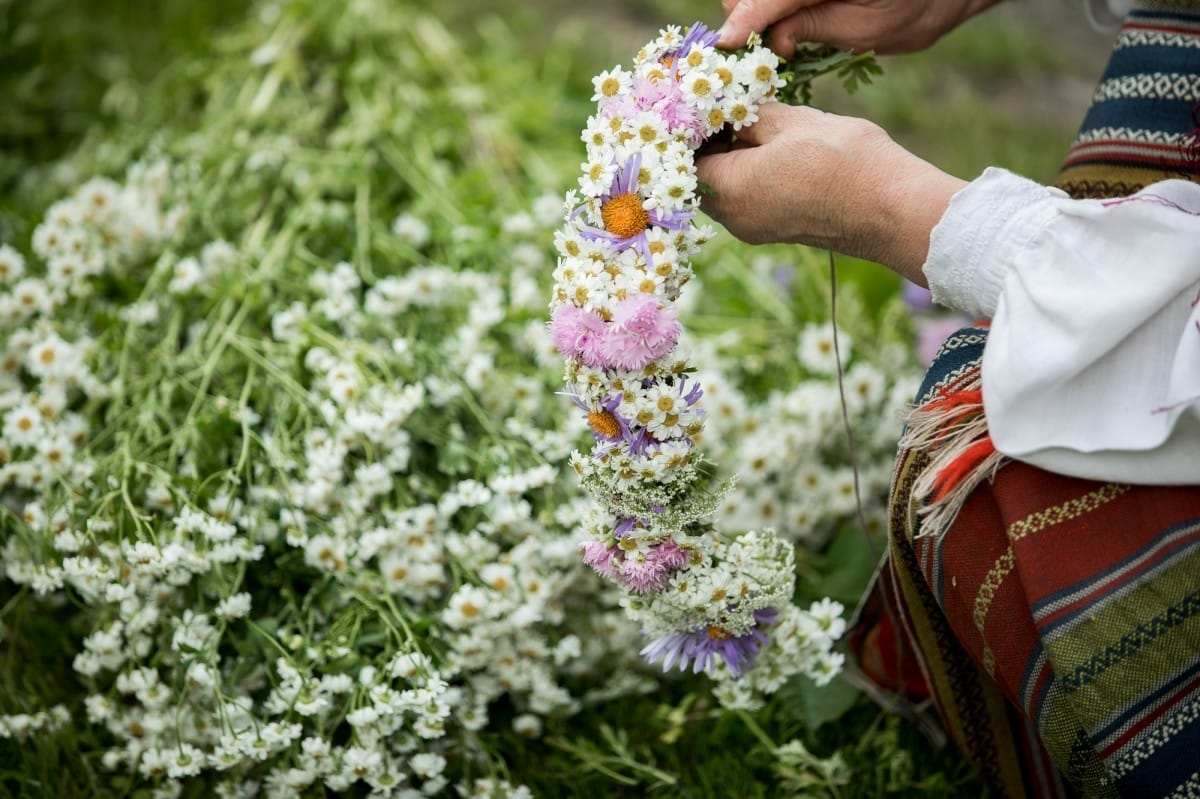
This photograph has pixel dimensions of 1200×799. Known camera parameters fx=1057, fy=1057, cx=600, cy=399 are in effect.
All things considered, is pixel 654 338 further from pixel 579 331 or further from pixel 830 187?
pixel 830 187

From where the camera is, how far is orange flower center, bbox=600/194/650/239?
3.36 feet

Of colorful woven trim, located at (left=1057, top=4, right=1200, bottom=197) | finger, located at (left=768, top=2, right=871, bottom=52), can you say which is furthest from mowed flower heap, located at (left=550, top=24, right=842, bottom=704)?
colorful woven trim, located at (left=1057, top=4, right=1200, bottom=197)

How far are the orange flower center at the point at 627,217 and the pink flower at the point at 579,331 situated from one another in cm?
9

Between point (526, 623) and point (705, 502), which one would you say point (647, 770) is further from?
point (705, 502)

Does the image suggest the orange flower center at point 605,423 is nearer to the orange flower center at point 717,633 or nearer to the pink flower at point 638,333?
the pink flower at point 638,333

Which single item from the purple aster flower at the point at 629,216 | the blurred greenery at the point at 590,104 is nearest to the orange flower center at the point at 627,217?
the purple aster flower at the point at 629,216

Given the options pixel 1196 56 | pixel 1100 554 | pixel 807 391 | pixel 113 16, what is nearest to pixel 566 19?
→ pixel 113 16

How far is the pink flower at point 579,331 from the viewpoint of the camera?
39.4 inches

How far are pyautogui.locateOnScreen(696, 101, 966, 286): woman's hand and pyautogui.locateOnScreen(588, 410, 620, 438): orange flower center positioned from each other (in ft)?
0.80

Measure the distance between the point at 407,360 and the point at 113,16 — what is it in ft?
6.32

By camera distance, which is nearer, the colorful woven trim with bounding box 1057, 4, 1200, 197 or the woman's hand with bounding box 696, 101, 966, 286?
the woman's hand with bounding box 696, 101, 966, 286

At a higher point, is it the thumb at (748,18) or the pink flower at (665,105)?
the thumb at (748,18)

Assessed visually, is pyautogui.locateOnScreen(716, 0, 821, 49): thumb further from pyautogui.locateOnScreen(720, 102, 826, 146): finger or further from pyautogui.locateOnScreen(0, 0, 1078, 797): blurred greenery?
pyautogui.locateOnScreen(0, 0, 1078, 797): blurred greenery

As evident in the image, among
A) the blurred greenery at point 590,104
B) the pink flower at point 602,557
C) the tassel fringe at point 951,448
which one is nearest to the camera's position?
the tassel fringe at point 951,448
